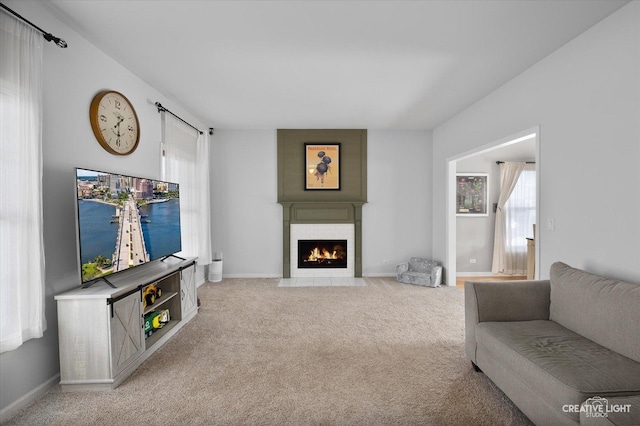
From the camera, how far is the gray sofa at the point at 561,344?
1.48m

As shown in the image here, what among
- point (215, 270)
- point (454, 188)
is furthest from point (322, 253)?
point (454, 188)

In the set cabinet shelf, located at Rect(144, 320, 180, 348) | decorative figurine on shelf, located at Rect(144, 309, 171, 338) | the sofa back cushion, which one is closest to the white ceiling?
the sofa back cushion

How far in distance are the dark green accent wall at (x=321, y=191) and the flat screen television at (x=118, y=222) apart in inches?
97.1

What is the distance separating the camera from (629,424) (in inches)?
50.0

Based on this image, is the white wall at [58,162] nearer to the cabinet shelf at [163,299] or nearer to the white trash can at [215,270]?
the cabinet shelf at [163,299]

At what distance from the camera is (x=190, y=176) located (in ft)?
14.7

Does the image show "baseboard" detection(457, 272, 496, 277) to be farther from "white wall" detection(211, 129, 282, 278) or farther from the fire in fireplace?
"white wall" detection(211, 129, 282, 278)

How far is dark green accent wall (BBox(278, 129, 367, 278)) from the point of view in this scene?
5.52 m

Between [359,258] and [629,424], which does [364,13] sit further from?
[359,258]

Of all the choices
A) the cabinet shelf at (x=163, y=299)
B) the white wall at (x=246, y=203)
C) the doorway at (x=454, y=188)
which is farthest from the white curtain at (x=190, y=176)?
the doorway at (x=454, y=188)

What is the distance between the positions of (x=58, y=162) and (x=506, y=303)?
367 centimetres

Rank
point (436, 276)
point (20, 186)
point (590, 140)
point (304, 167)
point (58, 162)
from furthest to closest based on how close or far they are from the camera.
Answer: point (304, 167) < point (436, 276) < point (590, 140) < point (58, 162) < point (20, 186)

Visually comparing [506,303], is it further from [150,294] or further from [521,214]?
→ [521,214]

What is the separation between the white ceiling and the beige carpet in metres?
2.77
